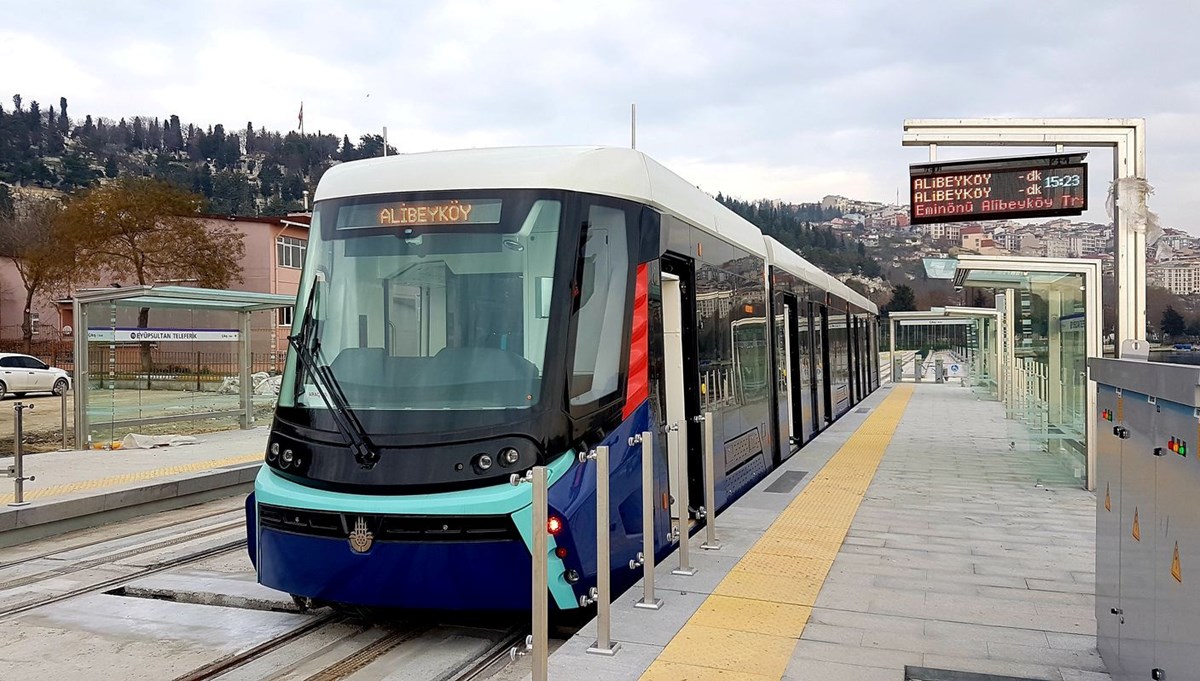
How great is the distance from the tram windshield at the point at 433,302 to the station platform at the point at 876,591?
1.62 metres

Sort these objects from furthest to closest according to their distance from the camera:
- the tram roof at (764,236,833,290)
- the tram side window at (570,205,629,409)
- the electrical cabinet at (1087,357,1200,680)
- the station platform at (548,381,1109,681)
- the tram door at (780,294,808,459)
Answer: the tram door at (780,294,808,459)
the tram roof at (764,236,833,290)
the tram side window at (570,205,629,409)
the station platform at (548,381,1109,681)
the electrical cabinet at (1087,357,1200,680)

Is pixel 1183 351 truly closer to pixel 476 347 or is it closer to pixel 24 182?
pixel 476 347

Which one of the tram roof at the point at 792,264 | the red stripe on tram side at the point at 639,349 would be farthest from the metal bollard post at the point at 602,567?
the tram roof at the point at 792,264

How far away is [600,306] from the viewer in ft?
20.3

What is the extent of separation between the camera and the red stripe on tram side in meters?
6.39

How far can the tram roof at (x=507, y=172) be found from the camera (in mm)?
6160

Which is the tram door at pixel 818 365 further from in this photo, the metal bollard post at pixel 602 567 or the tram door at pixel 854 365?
the metal bollard post at pixel 602 567

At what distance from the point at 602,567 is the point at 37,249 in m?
50.1

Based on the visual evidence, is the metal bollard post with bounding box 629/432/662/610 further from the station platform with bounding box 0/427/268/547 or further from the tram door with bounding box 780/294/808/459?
the tram door with bounding box 780/294/808/459

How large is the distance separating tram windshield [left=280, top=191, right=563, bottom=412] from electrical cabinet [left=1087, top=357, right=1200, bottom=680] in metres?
2.98

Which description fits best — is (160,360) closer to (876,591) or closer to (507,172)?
(507,172)

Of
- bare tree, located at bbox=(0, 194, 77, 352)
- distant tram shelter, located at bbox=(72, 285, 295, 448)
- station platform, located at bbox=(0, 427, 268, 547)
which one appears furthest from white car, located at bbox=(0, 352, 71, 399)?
station platform, located at bbox=(0, 427, 268, 547)

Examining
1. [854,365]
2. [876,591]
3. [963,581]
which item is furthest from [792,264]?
[854,365]

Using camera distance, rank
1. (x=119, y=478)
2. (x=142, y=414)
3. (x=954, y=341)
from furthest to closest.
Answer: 1. (x=954, y=341)
2. (x=142, y=414)
3. (x=119, y=478)
